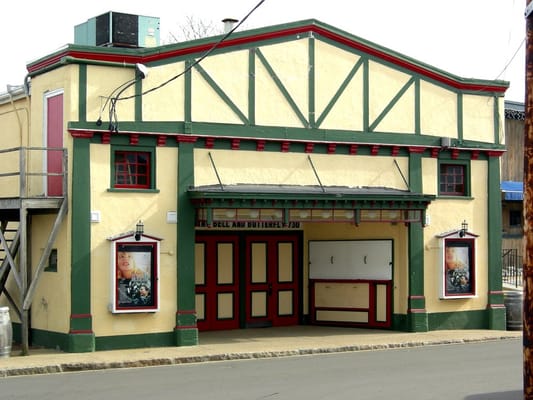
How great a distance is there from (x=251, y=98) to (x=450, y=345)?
6937 mm

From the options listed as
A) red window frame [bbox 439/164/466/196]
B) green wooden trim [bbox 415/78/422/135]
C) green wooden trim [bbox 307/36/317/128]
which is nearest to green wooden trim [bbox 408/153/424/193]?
green wooden trim [bbox 415/78/422/135]

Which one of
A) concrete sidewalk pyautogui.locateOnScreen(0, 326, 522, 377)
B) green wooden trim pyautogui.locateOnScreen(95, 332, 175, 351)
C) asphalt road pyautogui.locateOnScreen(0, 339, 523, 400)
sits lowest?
asphalt road pyautogui.locateOnScreen(0, 339, 523, 400)

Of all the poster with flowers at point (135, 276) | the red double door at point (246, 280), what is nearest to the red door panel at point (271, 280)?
the red double door at point (246, 280)

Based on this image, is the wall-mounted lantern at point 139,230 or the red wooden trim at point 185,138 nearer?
the wall-mounted lantern at point 139,230

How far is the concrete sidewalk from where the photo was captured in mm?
17422

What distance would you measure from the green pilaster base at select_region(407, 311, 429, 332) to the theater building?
0.19 ft

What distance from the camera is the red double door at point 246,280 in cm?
2322

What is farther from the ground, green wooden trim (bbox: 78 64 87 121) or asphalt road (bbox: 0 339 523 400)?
green wooden trim (bbox: 78 64 87 121)

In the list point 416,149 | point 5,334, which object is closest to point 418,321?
point 416,149

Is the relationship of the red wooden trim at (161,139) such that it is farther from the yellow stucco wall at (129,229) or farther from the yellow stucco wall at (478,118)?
the yellow stucco wall at (478,118)

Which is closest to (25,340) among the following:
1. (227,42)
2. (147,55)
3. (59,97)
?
(59,97)

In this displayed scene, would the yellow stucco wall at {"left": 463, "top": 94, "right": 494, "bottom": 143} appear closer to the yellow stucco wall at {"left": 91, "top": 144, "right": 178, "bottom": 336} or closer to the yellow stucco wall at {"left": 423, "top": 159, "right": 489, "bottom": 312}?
the yellow stucco wall at {"left": 423, "top": 159, "right": 489, "bottom": 312}

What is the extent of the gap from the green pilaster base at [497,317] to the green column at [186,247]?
7806 mm

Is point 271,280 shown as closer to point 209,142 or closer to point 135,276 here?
point 209,142
